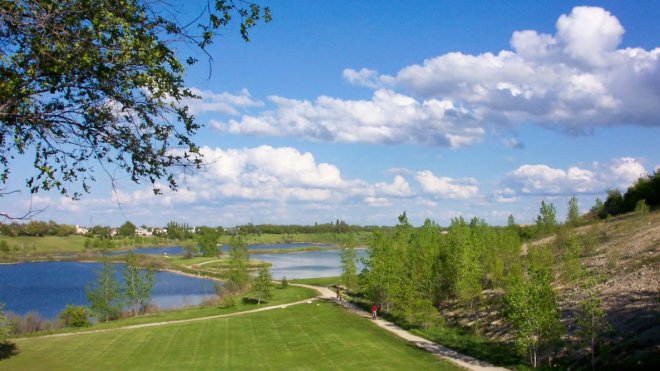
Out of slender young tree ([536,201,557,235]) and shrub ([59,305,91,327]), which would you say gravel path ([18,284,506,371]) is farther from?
slender young tree ([536,201,557,235])

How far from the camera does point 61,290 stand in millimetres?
82188

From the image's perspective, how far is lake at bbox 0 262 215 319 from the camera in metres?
68.1

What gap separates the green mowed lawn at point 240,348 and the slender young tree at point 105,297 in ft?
46.6

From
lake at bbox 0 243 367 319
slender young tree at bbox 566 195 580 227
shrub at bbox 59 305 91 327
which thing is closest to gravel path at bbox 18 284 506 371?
shrub at bbox 59 305 91 327

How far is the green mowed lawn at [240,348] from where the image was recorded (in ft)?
99.7

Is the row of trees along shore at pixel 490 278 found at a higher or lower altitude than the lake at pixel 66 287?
higher

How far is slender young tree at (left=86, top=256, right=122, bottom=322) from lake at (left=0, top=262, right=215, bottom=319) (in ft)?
19.9

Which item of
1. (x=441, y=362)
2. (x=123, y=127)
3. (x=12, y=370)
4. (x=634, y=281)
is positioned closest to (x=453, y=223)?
(x=634, y=281)

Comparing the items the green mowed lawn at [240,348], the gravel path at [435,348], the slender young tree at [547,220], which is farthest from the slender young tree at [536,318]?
the slender young tree at [547,220]

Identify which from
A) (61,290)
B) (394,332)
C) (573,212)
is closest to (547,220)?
(573,212)

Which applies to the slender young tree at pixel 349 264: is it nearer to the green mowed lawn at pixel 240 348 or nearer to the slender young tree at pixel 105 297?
the green mowed lawn at pixel 240 348

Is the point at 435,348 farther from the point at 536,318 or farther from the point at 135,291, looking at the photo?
the point at 135,291

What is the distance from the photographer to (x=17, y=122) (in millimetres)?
9070

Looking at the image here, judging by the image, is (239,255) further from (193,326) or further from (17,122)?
(17,122)
